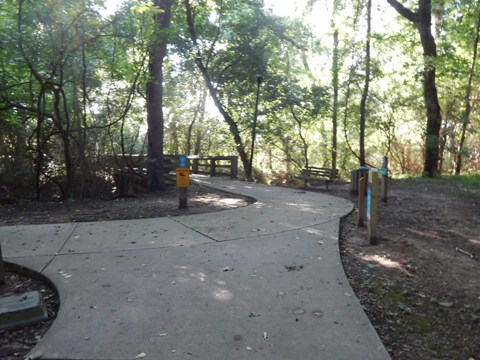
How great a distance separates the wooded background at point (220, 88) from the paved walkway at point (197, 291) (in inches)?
164

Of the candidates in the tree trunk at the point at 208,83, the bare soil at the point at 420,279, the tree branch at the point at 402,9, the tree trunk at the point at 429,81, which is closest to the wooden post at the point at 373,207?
the bare soil at the point at 420,279

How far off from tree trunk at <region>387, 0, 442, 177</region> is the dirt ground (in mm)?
5753

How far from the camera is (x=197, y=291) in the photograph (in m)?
3.71

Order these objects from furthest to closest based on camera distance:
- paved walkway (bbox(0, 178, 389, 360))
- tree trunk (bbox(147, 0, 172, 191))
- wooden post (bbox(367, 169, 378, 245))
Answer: tree trunk (bbox(147, 0, 172, 191)) → wooden post (bbox(367, 169, 378, 245)) → paved walkway (bbox(0, 178, 389, 360))

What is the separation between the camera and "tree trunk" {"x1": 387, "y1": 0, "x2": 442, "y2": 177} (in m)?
14.9

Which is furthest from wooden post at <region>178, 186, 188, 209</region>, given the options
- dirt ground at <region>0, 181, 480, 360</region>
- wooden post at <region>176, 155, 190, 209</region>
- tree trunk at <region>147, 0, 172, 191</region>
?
tree trunk at <region>147, 0, 172, 191</region>

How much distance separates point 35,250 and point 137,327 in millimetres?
2777

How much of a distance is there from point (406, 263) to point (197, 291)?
265 cm

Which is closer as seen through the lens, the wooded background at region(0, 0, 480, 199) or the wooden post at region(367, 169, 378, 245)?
the wooden post at region(367, 169, 378, 245)

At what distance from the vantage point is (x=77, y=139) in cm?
1027

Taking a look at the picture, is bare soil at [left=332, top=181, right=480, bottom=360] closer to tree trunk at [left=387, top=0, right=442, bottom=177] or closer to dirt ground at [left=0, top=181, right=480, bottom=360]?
dirt ground at [left=0, top=181, right=480, bottom=360]

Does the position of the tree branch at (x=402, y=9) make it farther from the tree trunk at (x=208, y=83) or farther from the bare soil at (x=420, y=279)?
the bare soil at (x=420, y=279)

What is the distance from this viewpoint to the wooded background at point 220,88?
29.8 ft

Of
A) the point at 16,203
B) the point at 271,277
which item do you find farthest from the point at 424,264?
the point at 16,203
